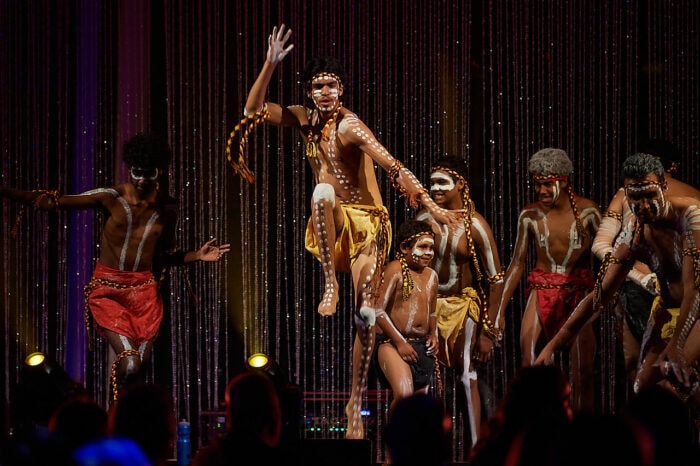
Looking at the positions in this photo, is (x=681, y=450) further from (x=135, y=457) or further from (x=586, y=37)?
(x=586, y=37)

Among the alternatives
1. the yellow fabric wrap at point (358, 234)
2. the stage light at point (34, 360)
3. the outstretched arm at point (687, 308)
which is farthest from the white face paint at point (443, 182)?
the stage light at point (34, 360)

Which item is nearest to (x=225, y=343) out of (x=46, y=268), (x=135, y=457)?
(x=46, y=268)

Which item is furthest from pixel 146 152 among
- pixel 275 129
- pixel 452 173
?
pixel 275 129

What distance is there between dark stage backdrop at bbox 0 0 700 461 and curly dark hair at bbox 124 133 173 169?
1.92 metres

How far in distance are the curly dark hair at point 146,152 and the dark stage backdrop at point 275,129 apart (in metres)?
1.92

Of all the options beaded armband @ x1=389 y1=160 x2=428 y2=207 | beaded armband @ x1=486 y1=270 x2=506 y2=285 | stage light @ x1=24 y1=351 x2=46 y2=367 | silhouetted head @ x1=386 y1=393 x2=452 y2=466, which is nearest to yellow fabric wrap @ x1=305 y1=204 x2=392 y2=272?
beaded armband @ x1=389 y1=160 x2=428 y2=207

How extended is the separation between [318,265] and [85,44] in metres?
2.50

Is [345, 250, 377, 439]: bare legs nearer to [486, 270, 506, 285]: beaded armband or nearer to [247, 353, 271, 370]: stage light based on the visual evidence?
[247, 353, 271, 370]: stage light

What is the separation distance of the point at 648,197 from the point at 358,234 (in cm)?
166

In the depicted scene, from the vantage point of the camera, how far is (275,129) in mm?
8914

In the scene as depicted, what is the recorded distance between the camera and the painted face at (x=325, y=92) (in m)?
6.39

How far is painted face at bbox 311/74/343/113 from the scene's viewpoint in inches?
251

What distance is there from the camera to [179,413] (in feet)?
28.2

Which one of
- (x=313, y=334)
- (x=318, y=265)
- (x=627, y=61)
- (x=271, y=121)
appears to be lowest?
(x=313, y=334)
